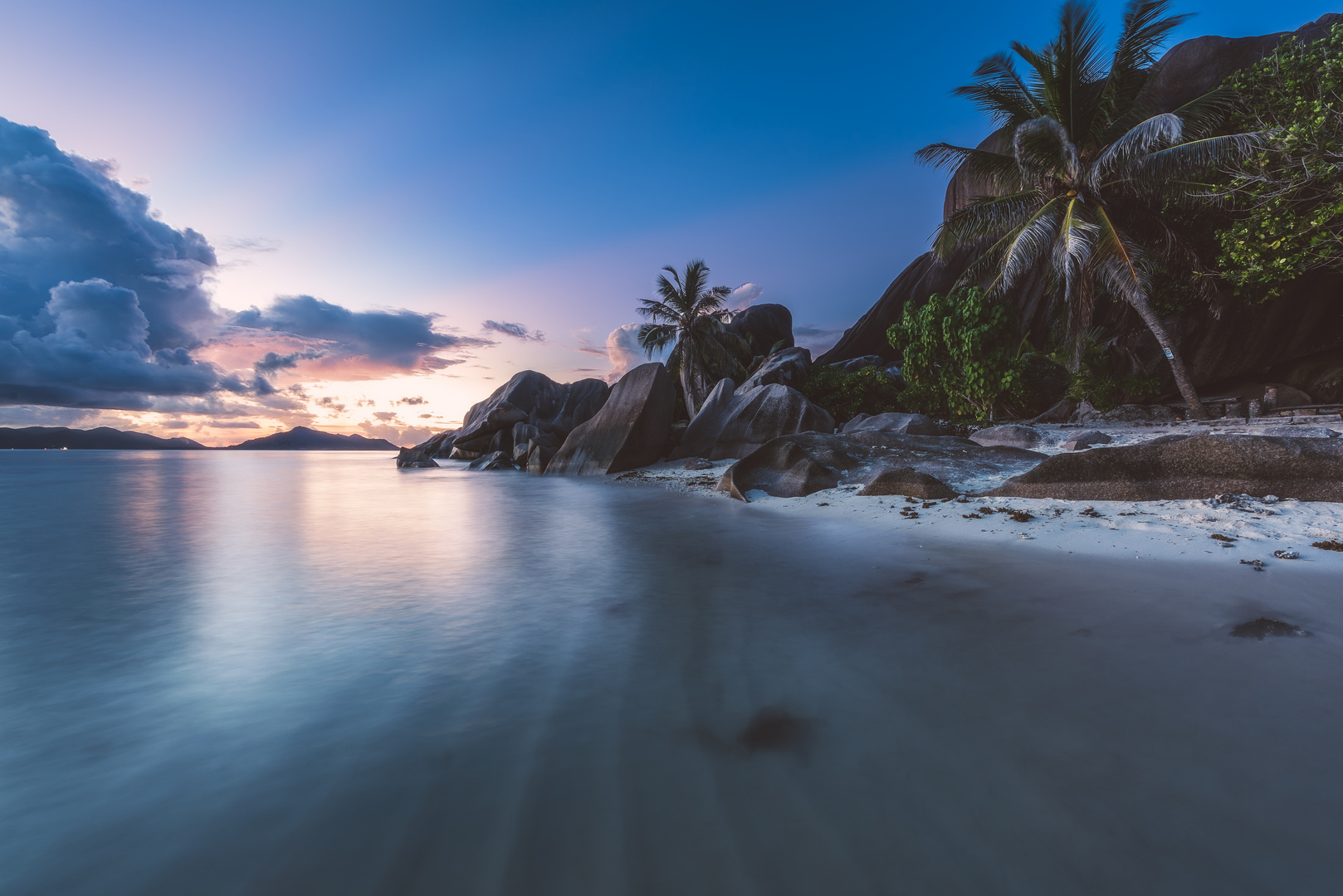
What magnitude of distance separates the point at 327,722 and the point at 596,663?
109cm

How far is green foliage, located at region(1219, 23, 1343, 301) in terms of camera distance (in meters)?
9.40

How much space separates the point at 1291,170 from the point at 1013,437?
22.5 ft

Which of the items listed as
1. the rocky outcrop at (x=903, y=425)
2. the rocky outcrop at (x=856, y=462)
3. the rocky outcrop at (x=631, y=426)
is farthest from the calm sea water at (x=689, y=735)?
the rocky outcrop at (x=631, y=426)

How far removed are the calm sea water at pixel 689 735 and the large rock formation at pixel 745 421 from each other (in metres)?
9.75

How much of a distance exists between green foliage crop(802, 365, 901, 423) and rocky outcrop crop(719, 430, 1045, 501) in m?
14.5

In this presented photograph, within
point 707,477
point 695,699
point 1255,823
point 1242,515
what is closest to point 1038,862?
point 1255,823

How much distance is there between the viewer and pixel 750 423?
14.1 m

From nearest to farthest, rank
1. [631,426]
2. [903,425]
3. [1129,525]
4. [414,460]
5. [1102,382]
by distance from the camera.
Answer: [1129,525] < [903,425] < [631,426] < [1102,382] < [414,460]

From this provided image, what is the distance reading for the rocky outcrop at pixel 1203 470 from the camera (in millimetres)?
4879

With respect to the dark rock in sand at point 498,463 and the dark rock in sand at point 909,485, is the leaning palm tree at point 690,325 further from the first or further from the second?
the dark rock in sand at point 909,485

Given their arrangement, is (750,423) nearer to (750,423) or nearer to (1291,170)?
(750,423)

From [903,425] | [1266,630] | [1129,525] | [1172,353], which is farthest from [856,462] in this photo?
[1172,353]

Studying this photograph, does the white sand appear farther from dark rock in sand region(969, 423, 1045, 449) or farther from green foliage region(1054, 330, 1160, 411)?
Answer: green foliage region(1054, 330, 1160, 411)

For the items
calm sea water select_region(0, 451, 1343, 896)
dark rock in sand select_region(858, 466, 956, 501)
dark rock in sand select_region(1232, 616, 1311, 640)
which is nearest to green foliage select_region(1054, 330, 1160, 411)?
dark rock in sand select_region(858, 466, 956, 501)
